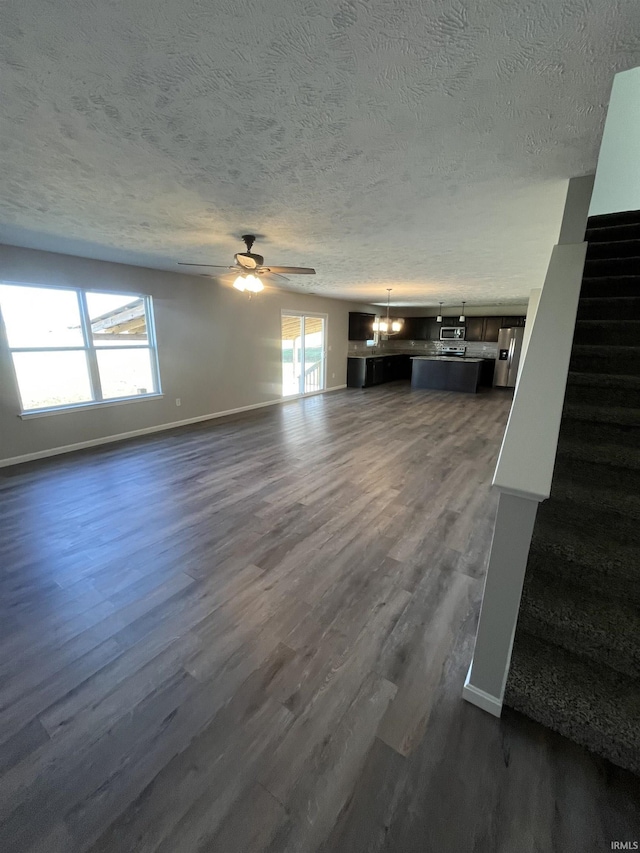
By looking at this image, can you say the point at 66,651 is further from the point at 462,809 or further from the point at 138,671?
the point at 462,809

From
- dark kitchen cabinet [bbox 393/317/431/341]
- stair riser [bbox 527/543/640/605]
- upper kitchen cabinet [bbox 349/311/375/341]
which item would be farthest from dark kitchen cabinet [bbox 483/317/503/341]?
stair riser [bbox 527/543/640/605]

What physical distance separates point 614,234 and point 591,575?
10.7 feet

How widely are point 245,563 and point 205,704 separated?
889 mm

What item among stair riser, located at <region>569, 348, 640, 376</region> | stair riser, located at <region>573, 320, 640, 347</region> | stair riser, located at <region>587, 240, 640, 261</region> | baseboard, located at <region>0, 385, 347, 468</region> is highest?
stair riser, located at <region>587, 240, 640, 261</region>

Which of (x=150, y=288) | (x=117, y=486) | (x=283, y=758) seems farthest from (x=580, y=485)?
(x=150, y=288)

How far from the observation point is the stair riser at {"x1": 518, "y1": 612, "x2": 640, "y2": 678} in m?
1.26

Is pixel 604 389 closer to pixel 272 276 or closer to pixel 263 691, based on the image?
pixel 263 691

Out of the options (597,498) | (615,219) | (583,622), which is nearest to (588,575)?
(583,622)

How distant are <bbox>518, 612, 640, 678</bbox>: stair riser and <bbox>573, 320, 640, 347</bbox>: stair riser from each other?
2052 millimetres

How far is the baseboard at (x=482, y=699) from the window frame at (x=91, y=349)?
4.94 meters

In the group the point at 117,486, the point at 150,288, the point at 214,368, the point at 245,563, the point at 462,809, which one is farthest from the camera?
the point at 214,368

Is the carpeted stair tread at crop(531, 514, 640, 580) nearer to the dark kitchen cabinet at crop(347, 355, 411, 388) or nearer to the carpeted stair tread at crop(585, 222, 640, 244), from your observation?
the carpeted stair tread at crop(585, 222, 640, 244)

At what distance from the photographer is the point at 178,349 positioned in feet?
17.6

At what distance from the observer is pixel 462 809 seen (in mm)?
1058
